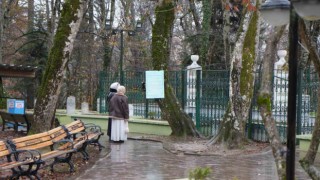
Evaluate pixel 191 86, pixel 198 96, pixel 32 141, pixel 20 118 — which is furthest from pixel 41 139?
pixel 191 86

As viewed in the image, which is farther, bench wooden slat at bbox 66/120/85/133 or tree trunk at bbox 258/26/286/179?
bench wooden slat at bbox 66/120/85/133

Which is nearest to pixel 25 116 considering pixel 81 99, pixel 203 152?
pixel 203 152

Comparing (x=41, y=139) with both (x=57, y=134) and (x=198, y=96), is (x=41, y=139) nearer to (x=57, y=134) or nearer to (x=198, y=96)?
(x=57, y=134)

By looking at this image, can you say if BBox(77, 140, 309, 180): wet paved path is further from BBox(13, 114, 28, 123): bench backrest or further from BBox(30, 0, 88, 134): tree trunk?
BBox(13, 114, 28, 123): bench backrest

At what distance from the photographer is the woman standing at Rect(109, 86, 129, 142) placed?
604 inches

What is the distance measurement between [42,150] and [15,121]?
17.7 ft

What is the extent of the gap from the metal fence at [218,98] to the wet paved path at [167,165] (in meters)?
1.95

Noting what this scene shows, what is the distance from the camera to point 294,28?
18.2 ft

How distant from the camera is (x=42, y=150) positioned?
12.6 metres

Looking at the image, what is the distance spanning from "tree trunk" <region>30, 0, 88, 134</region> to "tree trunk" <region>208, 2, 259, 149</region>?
4.30 meters

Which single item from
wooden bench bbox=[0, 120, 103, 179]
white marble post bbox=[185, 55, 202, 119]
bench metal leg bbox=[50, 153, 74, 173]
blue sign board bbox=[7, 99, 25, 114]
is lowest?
bench metal leg bbox=[50, 153, 74, 173]

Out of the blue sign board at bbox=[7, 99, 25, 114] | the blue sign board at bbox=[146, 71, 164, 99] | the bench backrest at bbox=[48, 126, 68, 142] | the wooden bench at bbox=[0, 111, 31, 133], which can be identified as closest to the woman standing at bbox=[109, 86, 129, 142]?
the blue sign board at bbox=[146, 71, 164, 99]

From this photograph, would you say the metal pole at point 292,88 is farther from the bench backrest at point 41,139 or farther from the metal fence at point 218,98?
the metal fence at point 218,98

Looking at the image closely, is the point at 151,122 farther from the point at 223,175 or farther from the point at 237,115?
the point at 223,175
